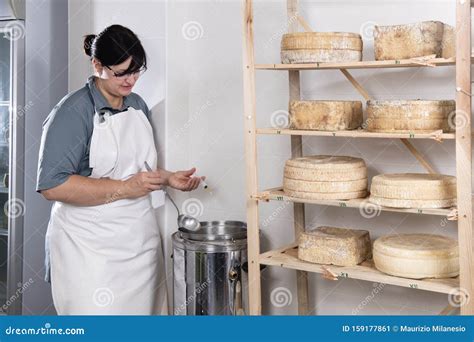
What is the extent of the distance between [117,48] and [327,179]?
1.00m

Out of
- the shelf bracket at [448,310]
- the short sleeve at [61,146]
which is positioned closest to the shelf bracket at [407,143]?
the shelf bracket at [448,310]

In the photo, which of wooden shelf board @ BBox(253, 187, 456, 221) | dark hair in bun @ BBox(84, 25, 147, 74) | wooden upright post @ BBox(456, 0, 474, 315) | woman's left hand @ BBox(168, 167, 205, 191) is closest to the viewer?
wooden upright post @ BBox(456, 0, 474, 315)

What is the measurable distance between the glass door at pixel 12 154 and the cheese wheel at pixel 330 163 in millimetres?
1432

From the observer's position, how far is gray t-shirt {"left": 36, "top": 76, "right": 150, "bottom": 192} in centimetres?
273

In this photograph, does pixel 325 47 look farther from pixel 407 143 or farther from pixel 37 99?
pixel 37 99

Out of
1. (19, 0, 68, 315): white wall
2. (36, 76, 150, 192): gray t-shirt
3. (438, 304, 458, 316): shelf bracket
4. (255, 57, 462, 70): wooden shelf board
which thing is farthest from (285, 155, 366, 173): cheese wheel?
(19, 0, 68, 315): white wall

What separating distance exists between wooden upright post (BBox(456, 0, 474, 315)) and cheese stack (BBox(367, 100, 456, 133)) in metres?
0.13

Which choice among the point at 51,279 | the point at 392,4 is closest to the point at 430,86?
the point at 392,4

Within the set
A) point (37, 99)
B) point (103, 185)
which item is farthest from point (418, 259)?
point (37, 99)

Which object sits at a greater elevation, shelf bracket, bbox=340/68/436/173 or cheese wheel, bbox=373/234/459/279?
shelf bracket, bbox=340/68/436/173

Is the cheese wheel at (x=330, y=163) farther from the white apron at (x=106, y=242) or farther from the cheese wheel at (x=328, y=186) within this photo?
the white apron at (x=106, y=242)

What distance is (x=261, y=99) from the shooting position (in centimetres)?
333

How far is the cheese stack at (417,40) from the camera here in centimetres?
248

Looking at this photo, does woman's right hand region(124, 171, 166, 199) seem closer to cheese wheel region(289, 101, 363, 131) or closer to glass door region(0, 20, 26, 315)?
cheese wheel region(289, 101, 363, 131)
